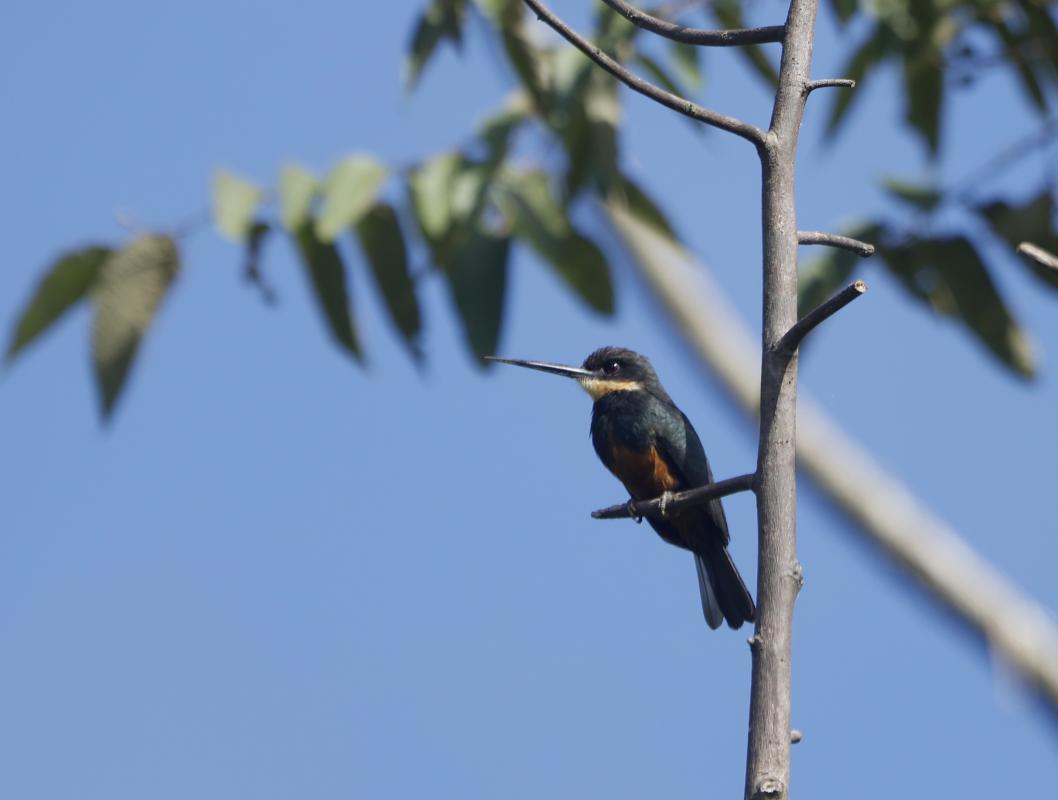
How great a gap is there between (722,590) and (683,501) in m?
2.49

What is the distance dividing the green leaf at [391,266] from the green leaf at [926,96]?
5.87 ft

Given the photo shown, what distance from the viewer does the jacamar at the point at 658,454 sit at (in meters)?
4.30

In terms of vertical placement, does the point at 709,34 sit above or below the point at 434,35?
below

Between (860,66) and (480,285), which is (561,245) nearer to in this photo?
(480,285)

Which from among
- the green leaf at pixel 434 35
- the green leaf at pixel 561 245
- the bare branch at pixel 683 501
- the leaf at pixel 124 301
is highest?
the green leaf at pixel 434 35

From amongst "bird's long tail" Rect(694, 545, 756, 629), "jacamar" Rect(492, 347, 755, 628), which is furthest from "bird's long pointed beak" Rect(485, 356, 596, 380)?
→ "bird's long tail" Rect(694, 545, 756, 629)

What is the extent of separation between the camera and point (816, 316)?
1.63 m

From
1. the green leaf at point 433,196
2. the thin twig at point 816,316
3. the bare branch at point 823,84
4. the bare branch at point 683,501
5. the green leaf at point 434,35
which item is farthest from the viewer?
the green leaf at point 434,35

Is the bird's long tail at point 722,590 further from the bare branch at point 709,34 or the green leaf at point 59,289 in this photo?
the bare branch at point 709,34

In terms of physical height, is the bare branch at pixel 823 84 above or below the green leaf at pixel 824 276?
below

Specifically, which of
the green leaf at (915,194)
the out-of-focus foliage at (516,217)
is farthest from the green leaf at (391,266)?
the green leaf at (915,194)

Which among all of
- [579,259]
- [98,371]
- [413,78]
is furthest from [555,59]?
[98,371]

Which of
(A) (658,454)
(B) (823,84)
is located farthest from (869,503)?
(B) (823,84)

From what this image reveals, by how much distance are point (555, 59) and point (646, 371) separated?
1161 mm
